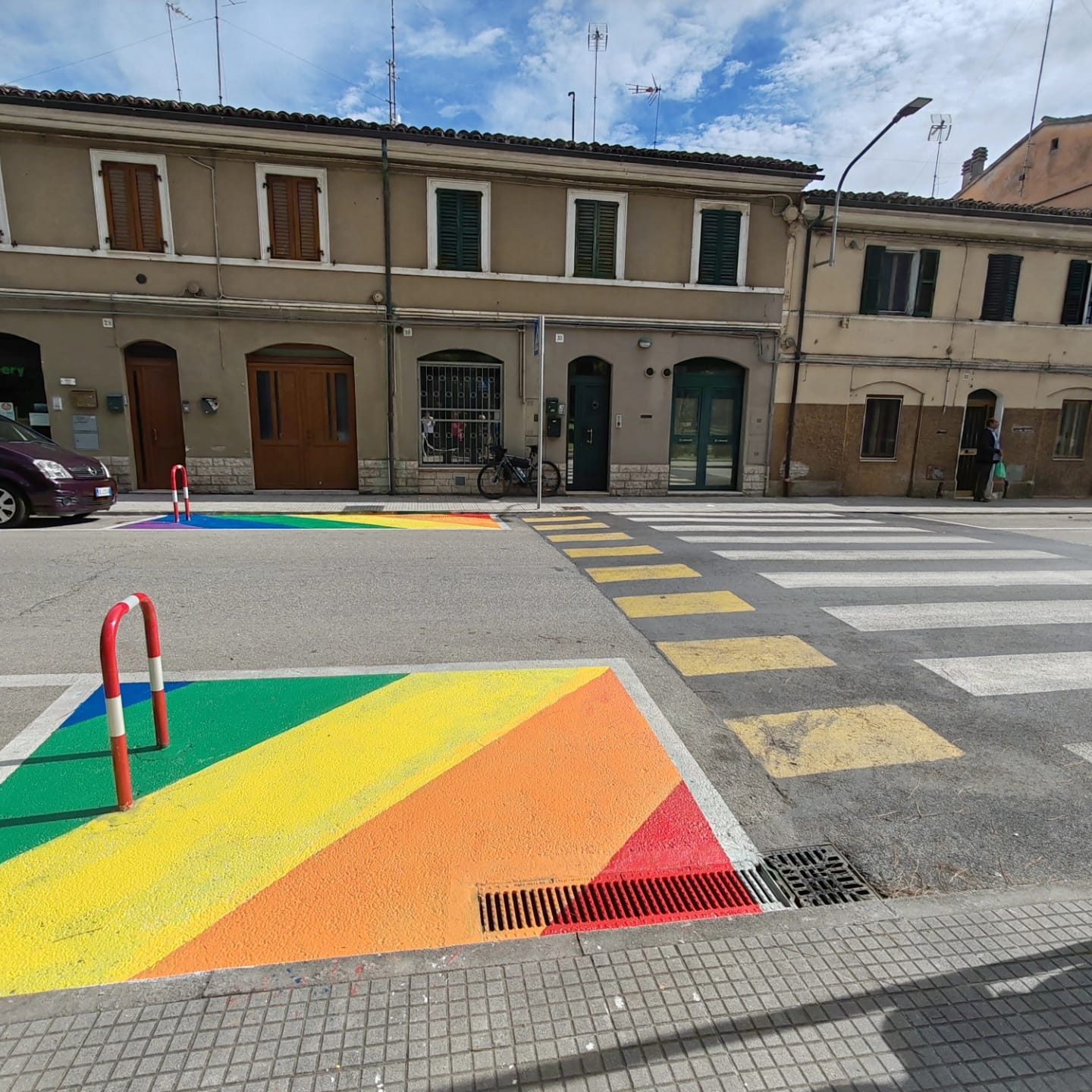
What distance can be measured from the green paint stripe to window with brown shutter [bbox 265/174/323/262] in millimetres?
12277

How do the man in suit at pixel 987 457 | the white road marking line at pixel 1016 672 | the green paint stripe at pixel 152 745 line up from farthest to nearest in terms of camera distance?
the man in suit at pixel 987 457 → the white road marking line at pixel 1016 672 → the green paint stripe at pixel 152 745

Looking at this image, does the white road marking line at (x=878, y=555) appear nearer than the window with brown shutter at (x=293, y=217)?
Yes

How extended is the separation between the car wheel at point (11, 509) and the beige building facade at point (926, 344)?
49.5 ft

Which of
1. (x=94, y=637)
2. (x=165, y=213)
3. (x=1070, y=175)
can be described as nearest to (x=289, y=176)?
(x=165, y=213)

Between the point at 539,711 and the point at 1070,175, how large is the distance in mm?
25103

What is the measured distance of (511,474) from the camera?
1511 centimetres

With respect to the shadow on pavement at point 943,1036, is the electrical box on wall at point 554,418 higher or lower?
higher

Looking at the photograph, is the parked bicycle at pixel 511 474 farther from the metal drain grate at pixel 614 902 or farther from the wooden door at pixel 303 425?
the metal drain grate at pixel 614 902

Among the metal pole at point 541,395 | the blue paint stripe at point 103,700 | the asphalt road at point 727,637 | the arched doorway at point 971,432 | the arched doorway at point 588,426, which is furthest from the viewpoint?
the arched doorway at point 971,432

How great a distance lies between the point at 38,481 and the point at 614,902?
10.5m

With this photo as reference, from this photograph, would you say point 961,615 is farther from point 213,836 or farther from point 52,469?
point 52,469

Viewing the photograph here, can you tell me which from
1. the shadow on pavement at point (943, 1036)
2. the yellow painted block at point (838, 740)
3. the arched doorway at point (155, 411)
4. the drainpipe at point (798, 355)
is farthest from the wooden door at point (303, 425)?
the shadow on pavement at point (943, 1036)

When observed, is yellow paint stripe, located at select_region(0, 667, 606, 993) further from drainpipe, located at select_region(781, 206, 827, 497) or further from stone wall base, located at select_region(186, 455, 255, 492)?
drainpipe, located at select_region(781, 206, 827, 497)

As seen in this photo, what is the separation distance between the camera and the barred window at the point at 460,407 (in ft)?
49.4
